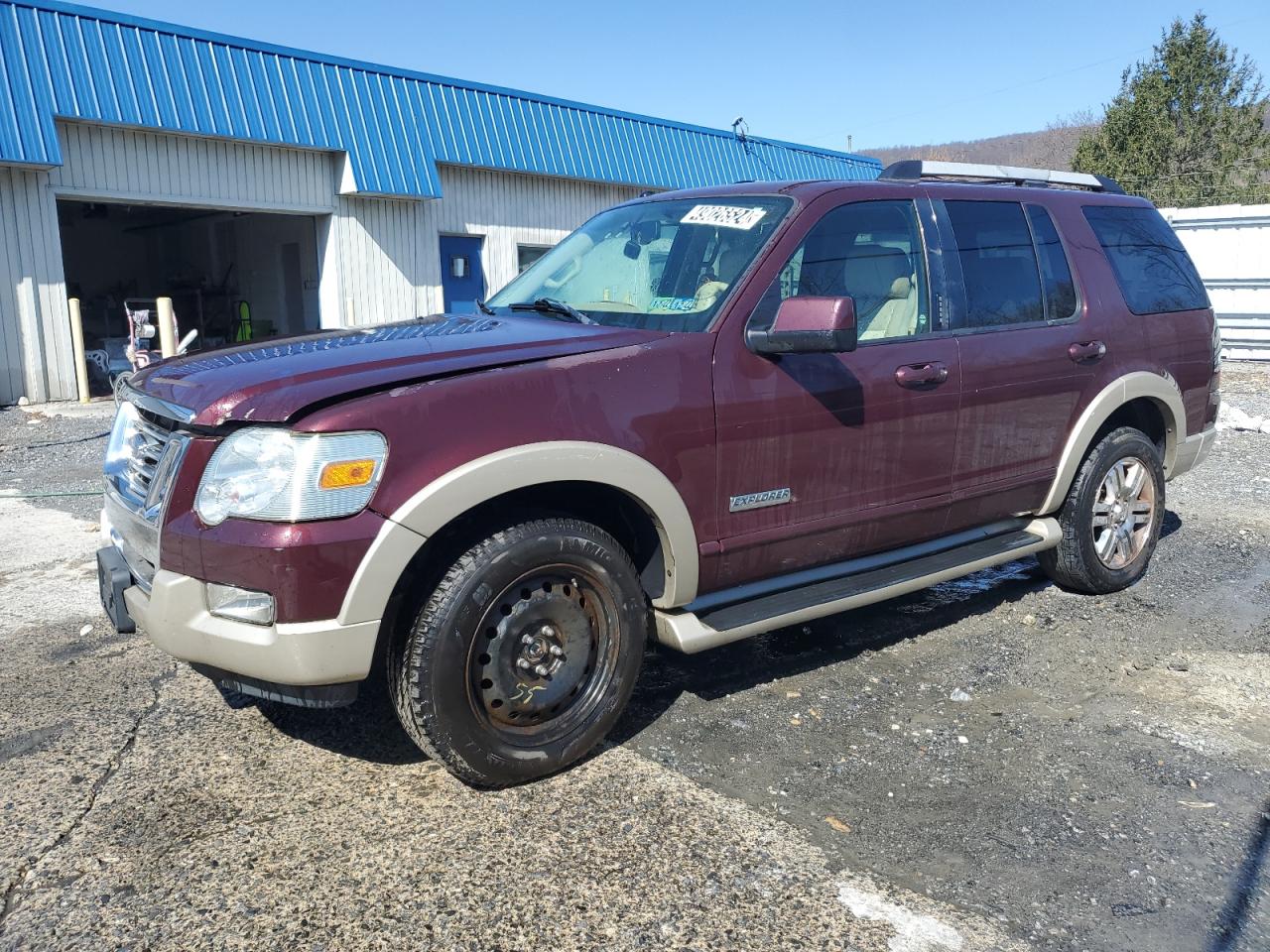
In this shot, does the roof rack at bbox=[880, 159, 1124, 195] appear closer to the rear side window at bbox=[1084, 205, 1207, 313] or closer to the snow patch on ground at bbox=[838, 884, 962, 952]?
the rear side window at bbox=[1084, 205, 1207, 313]

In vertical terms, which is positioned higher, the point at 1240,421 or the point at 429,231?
the point at 429,231

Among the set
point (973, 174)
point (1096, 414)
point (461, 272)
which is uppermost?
point (973, 174)

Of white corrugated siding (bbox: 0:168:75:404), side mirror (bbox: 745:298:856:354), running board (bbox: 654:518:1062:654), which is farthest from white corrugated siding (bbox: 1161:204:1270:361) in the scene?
white corrugated siding (bbox: 0:168:75:404)

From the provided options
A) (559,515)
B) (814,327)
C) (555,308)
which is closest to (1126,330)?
(814,327)

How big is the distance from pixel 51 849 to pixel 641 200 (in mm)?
3395

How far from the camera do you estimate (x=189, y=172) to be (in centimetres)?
1438

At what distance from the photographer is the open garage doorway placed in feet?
62.8

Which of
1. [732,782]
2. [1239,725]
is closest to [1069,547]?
[1239,725]

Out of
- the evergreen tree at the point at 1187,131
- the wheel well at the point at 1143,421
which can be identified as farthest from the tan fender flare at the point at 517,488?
→ the evergreen tree at the point at 1187,131

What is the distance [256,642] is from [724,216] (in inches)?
96.3

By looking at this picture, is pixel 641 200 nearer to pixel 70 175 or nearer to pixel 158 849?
pixel 158 849

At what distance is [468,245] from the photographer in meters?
18.2

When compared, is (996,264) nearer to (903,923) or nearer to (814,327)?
(814,327)

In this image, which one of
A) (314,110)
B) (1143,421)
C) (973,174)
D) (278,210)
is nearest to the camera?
(973,174)
